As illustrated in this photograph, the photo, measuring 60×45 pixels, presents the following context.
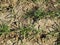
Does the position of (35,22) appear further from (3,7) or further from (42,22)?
(3,7)

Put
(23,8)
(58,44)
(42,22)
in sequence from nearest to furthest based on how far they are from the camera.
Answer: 1. (58,44)
2. (42,22)
3. (23,8)

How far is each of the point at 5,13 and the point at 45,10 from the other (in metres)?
0.79

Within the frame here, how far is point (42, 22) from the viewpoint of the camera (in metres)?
4.20

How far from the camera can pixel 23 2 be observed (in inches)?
179

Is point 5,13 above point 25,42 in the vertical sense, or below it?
above

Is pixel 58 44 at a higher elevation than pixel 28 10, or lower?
lower

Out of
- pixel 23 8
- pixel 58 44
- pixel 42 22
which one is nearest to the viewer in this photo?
pixel 58 44

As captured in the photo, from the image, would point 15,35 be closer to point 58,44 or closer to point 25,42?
point 25,42

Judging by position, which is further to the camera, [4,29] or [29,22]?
[29,22]

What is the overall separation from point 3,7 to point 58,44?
1.39 m

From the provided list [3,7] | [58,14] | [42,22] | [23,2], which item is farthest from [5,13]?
[58,14]

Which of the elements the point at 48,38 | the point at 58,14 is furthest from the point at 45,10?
the point at 48,38

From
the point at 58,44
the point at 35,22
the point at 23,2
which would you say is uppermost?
the point at 23,2

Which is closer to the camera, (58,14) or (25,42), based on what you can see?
(25,42)
